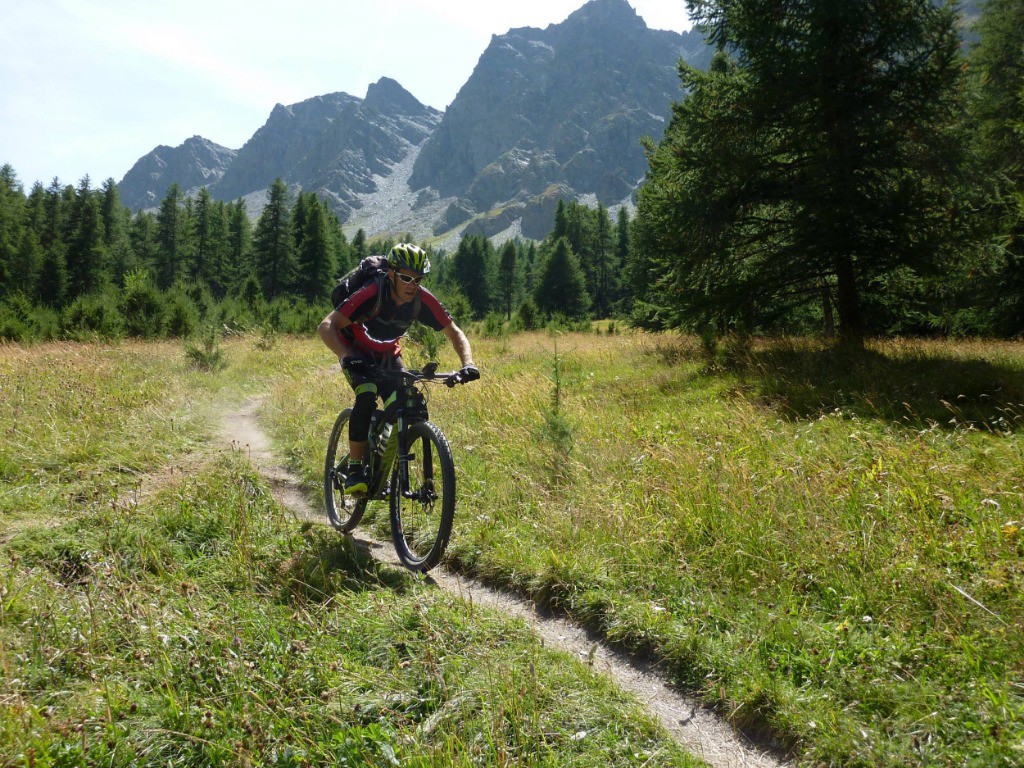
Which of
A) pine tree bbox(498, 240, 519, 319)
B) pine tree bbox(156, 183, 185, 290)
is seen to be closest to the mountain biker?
pine tree bbox(156, 183, 185, 290)

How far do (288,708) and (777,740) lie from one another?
8.21 feet

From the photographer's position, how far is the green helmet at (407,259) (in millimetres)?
5027

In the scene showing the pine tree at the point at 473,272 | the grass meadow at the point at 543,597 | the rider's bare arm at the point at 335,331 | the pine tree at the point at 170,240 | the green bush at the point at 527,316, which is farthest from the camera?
the pine tree at the point at 473,272

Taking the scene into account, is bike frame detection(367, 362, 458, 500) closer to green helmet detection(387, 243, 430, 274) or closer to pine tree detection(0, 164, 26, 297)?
green helmet detection(387, 243, 430, 274)

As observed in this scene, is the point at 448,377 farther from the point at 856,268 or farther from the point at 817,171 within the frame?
the point at 856,268

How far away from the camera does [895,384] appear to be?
847 centimetres

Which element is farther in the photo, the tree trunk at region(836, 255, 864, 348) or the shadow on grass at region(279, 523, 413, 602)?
the tree trunk at region(836, 255, 864, 348)

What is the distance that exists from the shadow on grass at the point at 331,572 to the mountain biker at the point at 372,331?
0.55 m

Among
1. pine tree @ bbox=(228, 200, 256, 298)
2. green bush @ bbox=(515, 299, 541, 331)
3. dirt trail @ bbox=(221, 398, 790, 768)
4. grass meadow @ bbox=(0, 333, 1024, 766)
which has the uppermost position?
pine tree @ bbox=(228, 200, 256, 298)

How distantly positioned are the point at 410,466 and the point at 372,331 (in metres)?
1.45

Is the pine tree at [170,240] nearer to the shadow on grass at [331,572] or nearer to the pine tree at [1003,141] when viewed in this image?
the shadow on grass at [331,572]

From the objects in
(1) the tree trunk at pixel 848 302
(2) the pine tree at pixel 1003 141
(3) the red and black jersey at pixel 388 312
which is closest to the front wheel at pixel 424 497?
(3) the red and black jersey at pixel 388 312

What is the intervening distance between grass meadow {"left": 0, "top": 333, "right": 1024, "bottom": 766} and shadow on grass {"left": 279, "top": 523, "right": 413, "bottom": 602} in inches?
1.3

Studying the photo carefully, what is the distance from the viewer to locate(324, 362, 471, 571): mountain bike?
458cm
